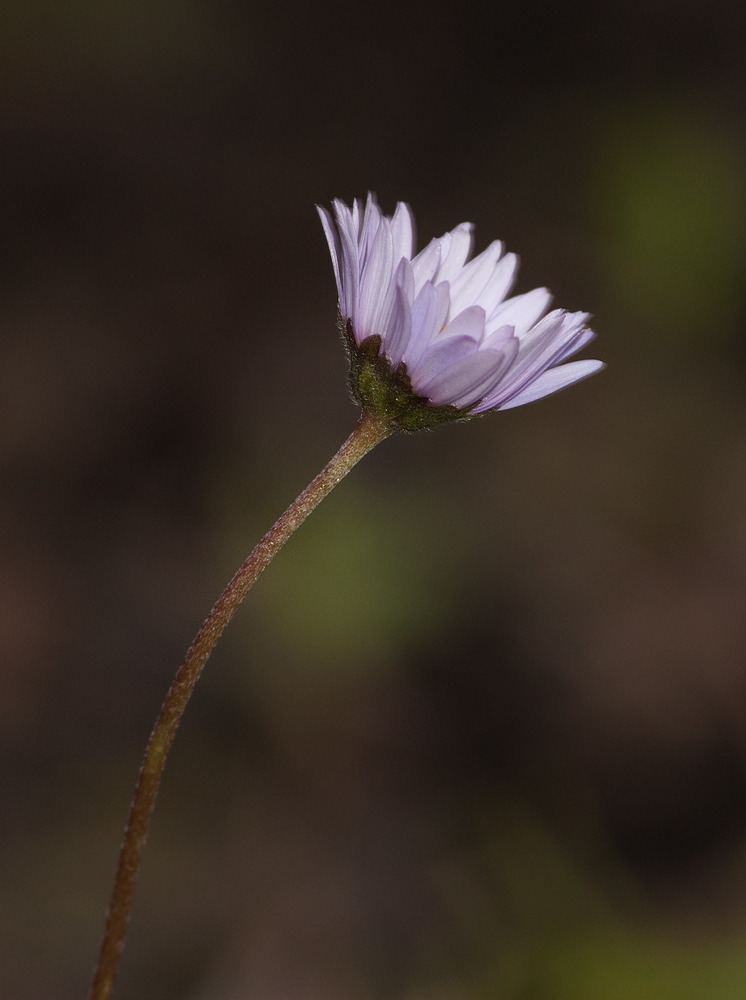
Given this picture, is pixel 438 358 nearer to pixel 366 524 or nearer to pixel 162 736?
pixel 162 736

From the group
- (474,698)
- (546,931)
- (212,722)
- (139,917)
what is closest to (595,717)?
(474,698)

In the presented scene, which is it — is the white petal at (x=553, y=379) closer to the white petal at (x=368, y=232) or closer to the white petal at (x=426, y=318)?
the white petal at (x=426, y=318)

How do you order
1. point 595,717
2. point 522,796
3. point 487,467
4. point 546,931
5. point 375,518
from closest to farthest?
point 546,931 → point 522,796 → point 595,717 → point 375,518 → point 487,467

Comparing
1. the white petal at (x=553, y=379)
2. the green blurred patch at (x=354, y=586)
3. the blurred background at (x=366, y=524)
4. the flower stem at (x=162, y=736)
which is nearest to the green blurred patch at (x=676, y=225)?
the blurred background at (x=366, y=524)

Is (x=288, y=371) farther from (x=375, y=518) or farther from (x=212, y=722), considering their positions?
(x=212, y=722)

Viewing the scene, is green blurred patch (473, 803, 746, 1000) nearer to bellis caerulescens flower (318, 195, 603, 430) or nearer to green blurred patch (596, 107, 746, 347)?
bellis caerulescens flower (318, 195, 603, 430)

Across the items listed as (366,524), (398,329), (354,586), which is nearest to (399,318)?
(398,329)

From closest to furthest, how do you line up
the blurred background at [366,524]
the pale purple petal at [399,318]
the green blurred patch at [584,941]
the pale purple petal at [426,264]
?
the pale purple petal at [399,318]
the pale purple petal at [426,264]
the green blurred patch at [584,941]
the blurred background at [366,524]
